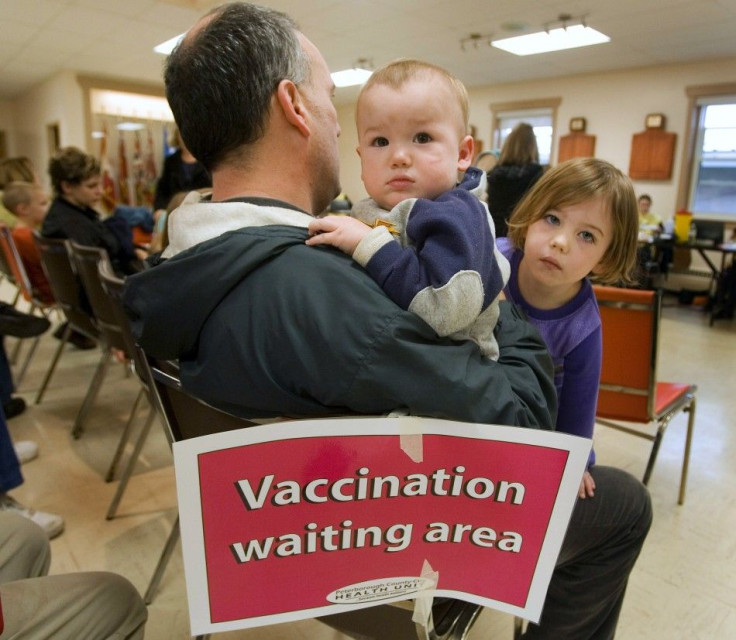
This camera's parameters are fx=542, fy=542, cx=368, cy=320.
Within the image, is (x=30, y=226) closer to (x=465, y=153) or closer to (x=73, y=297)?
(x=73, y=297)

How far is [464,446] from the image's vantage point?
0.63m

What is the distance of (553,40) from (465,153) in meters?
5.93

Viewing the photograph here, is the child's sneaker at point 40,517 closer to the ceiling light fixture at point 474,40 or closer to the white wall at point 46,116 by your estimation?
the ceiling light fixture at point 474,40

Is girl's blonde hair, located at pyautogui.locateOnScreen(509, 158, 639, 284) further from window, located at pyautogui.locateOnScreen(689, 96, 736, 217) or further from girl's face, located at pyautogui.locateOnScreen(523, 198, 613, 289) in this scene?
window, located at pyautogui.locateOnScreen(689, 96, 736, 217)

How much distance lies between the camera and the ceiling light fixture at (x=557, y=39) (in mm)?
5355

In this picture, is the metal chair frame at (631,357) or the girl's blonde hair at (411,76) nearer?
the girl's blonde hair at (411,76)

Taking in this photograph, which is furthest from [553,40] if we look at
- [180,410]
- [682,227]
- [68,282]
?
[180,410]

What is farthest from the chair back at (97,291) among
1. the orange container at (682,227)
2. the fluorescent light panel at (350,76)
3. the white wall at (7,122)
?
the white wall at (7,122)

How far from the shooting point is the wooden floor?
1.47m

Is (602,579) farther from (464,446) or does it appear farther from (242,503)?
(242,503)

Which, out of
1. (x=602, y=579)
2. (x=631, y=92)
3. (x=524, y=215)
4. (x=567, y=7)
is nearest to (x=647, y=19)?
(x=567, y=7)

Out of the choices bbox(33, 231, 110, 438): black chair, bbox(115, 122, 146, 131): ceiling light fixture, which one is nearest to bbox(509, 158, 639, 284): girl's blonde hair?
bbox(33, 231, 110, 438): black chair

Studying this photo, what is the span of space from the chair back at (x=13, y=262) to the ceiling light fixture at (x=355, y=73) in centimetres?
537

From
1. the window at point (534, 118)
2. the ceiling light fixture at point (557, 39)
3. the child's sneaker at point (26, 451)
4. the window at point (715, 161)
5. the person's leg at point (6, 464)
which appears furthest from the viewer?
the window at point (534, 118)
